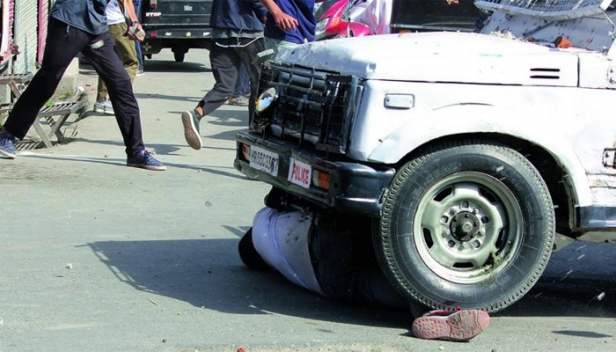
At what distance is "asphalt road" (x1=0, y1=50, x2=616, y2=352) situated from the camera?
5.22m

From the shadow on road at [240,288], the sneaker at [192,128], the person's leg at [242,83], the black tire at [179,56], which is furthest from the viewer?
the black tire at [179,56]

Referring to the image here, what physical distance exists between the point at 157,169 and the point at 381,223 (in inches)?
175

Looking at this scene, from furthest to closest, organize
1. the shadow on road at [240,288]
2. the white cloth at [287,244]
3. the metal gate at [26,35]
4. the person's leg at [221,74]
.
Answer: the metal gate at [26,35], the person's leg at [221,74], the white cloth at [287,244], the shadow on road at [240,288]

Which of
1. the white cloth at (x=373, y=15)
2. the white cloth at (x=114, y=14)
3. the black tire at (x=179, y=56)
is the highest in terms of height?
the white cloth at (x=373, y=15)

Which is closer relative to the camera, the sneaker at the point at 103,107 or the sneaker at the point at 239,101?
the sneaker at the point at 103,107

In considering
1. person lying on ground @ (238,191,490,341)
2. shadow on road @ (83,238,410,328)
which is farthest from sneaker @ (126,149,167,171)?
person lying on ground @ (238,191,490,341)

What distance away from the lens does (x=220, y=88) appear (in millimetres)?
10211

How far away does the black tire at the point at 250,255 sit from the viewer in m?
6.51

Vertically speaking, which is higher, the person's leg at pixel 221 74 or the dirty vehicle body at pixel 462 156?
the dirty vehicle body at pixel 462 156

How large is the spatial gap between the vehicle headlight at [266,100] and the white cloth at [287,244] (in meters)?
0.61

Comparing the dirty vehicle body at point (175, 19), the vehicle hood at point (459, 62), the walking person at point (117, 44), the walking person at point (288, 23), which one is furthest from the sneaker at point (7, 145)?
the dirty vehicle body at point (175, 19)

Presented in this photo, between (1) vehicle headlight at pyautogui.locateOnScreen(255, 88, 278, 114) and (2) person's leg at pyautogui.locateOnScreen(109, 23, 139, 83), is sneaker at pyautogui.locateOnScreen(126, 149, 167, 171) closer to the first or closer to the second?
(2) person's leg at pyautogui.locateOnScreen(109, 23, 139, 83)

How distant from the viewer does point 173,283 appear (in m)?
6.18

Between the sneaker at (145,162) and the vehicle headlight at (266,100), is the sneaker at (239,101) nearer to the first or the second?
the sneaker at (145,162)
